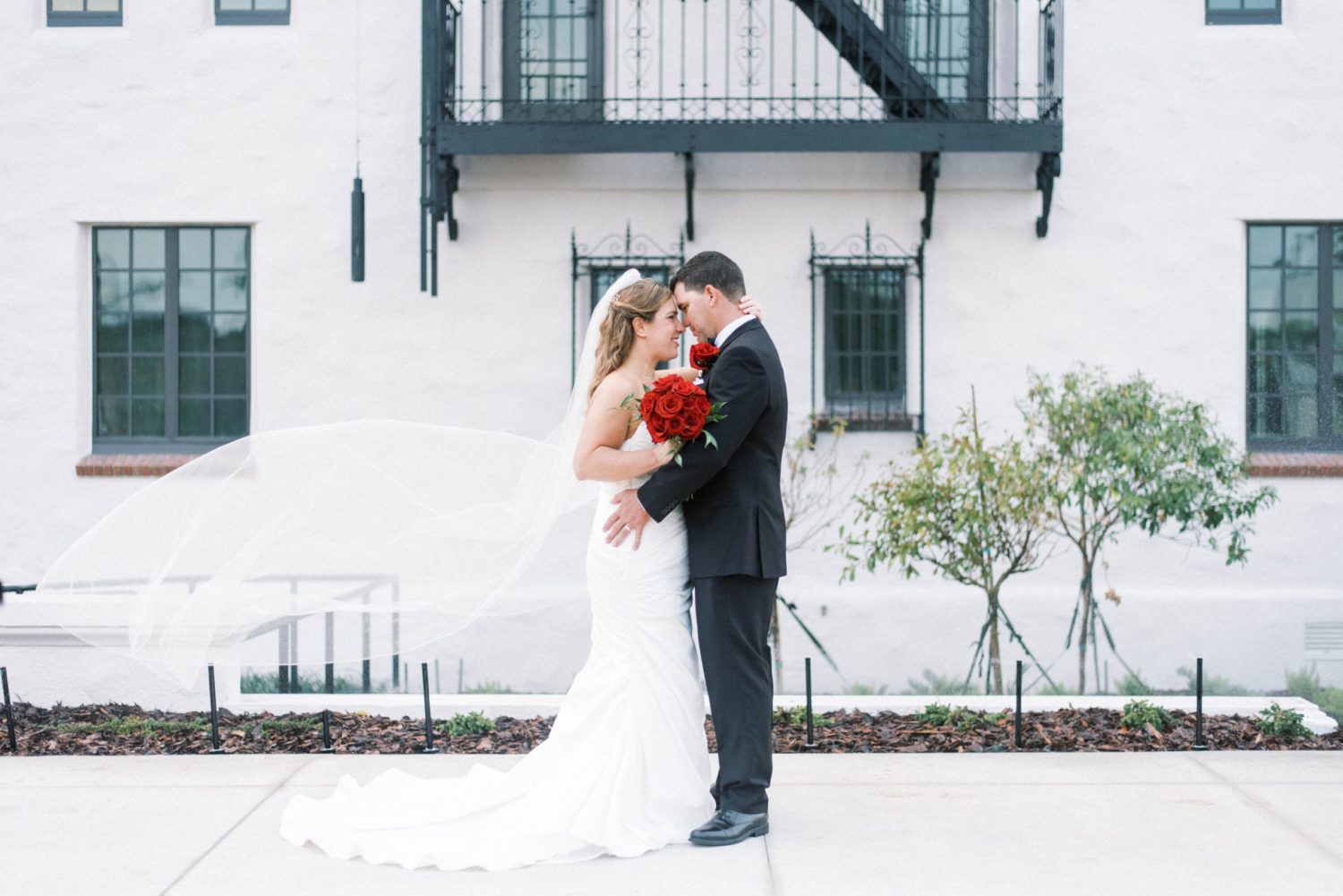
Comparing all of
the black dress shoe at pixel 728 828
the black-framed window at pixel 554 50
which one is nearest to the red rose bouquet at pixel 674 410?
the black dress shoe at pixel 728 828

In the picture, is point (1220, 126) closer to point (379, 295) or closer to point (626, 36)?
point (626, 36)

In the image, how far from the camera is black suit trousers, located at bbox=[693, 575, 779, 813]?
16.0 feet

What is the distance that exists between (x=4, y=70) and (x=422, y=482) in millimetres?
6590

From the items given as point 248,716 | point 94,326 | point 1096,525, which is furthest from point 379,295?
point 1096,525

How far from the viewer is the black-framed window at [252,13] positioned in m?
10.3

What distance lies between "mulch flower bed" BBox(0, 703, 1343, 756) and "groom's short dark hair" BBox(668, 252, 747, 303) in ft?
8.43

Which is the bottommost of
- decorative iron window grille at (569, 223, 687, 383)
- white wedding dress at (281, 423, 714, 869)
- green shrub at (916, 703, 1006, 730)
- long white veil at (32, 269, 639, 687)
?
green shrub at (916, 703, 1006, 730)

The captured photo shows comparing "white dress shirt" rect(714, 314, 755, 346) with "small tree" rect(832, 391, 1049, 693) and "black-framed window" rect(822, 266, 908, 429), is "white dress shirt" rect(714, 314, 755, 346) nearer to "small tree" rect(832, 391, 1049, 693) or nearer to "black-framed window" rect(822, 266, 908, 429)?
"small tree" rect(832, 391, 1049, 693)

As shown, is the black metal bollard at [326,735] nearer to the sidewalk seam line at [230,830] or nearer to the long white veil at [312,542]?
the sidewalk seam line at [230,830]

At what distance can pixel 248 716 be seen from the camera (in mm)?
7098

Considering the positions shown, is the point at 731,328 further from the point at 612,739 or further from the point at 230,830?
the point at 230,830

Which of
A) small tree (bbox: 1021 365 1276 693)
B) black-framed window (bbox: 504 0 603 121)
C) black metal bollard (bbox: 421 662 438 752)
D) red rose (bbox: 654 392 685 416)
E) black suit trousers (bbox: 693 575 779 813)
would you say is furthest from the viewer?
black-framed window (bbox: 504 0 603 121)

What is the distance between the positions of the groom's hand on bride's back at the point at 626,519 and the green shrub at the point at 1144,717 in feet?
10.6

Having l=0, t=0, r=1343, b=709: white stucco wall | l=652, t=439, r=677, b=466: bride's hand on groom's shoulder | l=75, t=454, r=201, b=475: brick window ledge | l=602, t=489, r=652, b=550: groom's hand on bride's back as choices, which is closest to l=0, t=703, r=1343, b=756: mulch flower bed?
l=602, t=489, r=652, b=550: groom's hand on bride's back
